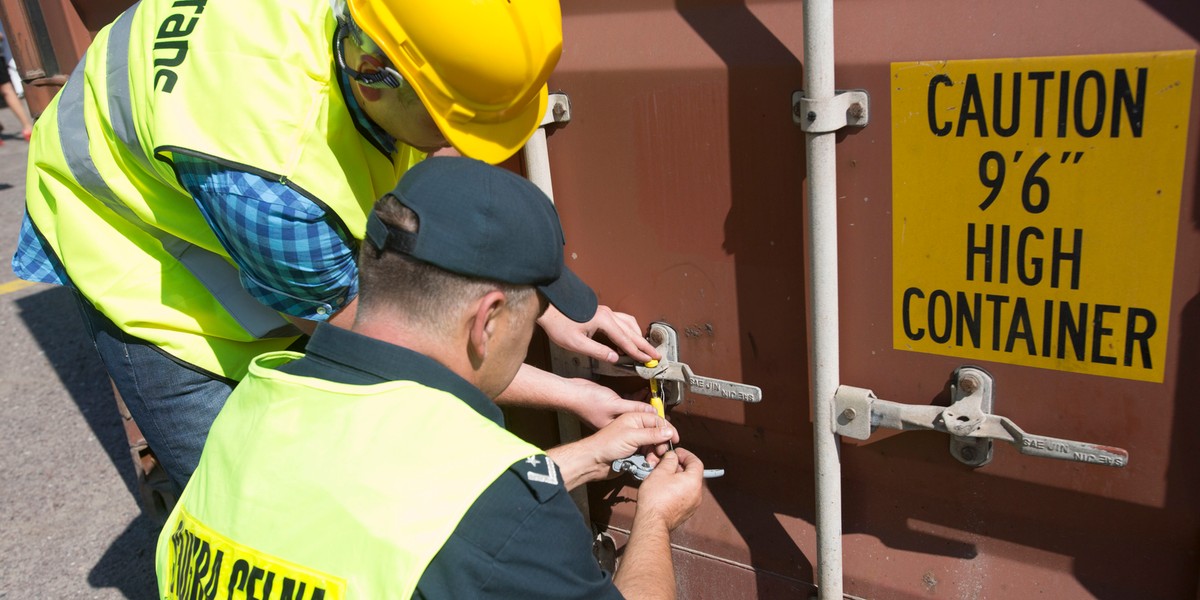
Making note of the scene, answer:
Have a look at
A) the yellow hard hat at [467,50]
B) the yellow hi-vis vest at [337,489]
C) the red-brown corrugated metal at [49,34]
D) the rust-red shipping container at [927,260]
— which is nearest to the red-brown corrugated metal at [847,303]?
the rust-red shipping container at [927,260]

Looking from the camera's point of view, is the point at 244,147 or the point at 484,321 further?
the point at 244,147

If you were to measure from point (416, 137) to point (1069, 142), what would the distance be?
1.01 metres

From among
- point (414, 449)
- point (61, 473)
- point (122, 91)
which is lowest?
point (61, 473)

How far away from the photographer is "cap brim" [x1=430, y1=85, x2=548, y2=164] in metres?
1.67

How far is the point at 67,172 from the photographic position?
1.90 metres

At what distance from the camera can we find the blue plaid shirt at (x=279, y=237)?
1633 millimetres

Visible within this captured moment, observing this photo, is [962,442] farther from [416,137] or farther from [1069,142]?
[416,137]

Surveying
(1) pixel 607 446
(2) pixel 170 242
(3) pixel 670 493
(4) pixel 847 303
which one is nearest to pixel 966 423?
(4) pixel 847 303

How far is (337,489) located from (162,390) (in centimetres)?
100

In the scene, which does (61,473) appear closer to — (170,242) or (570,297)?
(170,242)

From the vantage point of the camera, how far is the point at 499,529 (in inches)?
46.8

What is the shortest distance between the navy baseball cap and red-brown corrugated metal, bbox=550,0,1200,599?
0.53 m

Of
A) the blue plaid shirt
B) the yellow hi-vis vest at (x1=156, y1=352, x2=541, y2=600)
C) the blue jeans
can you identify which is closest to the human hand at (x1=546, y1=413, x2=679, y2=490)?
the blue plaid shirt

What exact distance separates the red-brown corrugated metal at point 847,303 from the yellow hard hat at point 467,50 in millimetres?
252
